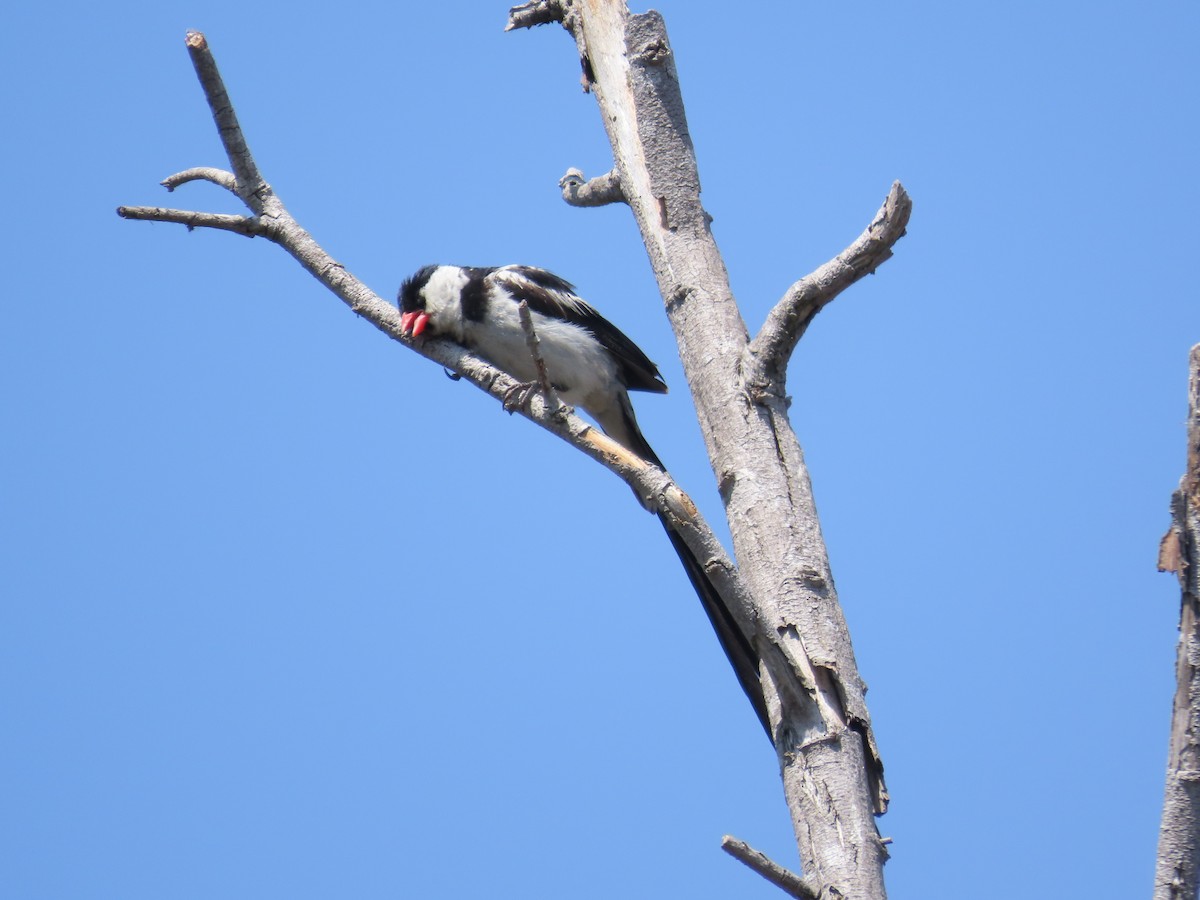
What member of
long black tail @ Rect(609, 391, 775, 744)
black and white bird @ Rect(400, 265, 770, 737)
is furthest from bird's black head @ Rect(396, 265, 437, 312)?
long black tail @ Rect(609, 391, 775, 744)

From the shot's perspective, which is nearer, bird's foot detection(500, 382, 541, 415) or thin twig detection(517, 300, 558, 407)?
thin twig detection(517, 300, 558, 407)

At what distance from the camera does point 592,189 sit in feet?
14.7

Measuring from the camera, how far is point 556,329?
5.32m

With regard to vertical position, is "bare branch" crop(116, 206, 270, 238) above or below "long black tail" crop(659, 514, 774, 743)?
above

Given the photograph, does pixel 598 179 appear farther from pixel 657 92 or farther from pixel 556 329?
pixel 556 329

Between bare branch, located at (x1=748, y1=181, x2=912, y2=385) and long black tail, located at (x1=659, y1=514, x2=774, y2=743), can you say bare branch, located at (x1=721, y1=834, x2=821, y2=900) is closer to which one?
long black tail, located at (x1=659, y1=514, x2=774, y2=743)

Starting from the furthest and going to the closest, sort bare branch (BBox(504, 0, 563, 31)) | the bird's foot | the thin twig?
bare branch (BBox(504, 0, 563, 31)) < the bird's foot < the thin twig

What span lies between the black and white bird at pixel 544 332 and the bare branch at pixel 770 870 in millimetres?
2415

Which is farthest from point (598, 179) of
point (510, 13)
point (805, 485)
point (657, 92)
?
point (805, 485)

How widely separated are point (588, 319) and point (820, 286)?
2.17 meters

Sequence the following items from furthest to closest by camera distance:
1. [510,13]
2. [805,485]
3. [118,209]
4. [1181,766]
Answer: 1. [510,13]
2. [118,209]
3. [805,485]
4. [1181,766]

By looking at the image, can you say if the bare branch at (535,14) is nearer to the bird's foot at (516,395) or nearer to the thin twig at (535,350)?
the bird's foot at (516,395)

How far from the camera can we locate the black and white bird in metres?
5.02

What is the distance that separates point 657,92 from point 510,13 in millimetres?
1040
